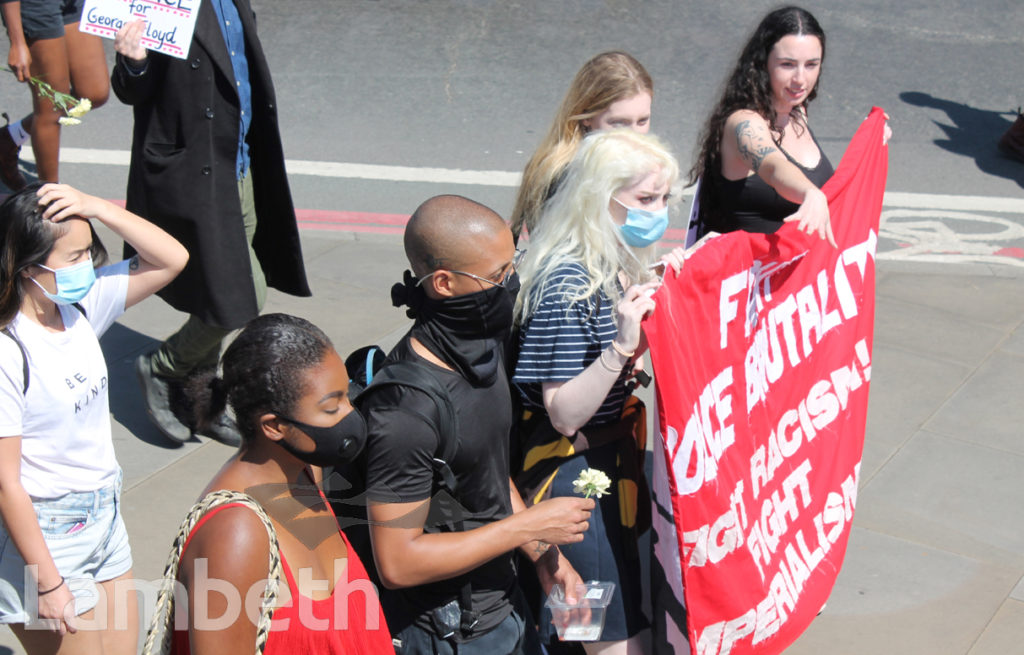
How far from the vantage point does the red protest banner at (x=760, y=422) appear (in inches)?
118

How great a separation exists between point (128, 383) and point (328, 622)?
3.59 metres

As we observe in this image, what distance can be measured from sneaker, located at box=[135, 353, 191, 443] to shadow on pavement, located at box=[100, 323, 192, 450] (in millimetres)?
96

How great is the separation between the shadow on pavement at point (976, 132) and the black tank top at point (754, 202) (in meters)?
5.27

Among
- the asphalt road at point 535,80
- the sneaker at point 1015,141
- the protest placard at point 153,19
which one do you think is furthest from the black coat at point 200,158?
the sneaker at point 1015,141

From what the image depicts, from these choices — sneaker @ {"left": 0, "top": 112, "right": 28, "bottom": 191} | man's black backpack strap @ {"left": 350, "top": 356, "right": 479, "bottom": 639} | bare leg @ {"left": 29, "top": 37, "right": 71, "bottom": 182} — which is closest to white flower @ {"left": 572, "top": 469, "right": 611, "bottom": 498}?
man's black backpack strap @ {"left": 350, "top": 356, "right": 479, "bottom": 639}

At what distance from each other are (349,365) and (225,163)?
2.05 meters

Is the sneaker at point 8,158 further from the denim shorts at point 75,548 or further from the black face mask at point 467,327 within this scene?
the black face mask at point 467,327

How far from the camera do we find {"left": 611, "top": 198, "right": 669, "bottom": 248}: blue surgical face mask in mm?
3148

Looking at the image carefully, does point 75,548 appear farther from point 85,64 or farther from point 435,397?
point 85,64

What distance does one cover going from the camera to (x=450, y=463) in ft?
8.45

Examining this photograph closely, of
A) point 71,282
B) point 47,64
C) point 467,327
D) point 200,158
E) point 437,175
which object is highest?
point 467,327

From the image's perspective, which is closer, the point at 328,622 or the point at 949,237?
the point at 328,622

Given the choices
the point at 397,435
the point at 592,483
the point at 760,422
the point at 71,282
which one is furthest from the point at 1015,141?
the point at 71,282

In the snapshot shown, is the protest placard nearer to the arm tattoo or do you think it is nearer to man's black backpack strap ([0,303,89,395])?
man's black backpack strap ([0,303,89,395])
